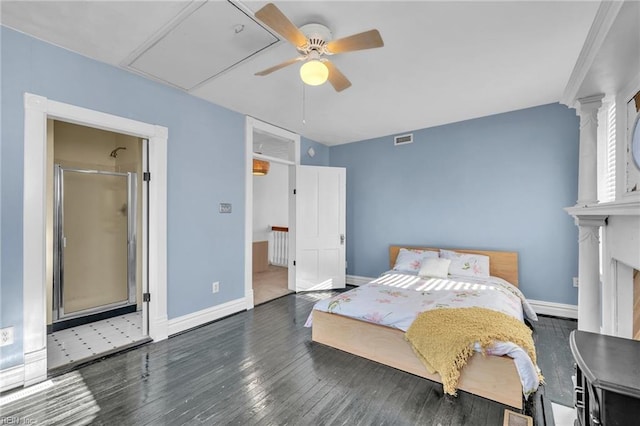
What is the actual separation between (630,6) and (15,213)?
12.3 feet

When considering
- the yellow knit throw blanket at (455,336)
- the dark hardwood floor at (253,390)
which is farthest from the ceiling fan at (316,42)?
the dark hardwood floor at (253,390)

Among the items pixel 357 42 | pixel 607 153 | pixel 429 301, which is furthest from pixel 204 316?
pixel 607 153

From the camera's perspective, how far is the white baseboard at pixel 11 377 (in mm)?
2018

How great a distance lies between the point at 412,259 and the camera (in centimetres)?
413

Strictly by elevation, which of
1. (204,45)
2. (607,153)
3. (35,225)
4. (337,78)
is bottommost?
(35,225)

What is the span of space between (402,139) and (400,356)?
11.4 ft

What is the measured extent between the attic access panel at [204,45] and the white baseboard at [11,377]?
262 cm

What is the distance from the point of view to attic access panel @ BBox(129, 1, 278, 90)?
194 centimetres

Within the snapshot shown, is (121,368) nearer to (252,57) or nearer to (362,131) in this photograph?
(252,57)

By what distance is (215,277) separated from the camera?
348 cm

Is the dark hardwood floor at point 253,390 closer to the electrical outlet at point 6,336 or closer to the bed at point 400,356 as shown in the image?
the bed at point 400,356

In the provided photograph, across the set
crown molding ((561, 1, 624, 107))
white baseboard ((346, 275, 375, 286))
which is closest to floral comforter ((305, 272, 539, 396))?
white baseboard ((346, 275, 375, 286))

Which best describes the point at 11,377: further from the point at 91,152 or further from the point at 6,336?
the point at 91,152

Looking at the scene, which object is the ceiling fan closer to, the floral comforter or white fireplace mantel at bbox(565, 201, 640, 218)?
white fireplace mantel at bbox(565, 201, 640, 218)
